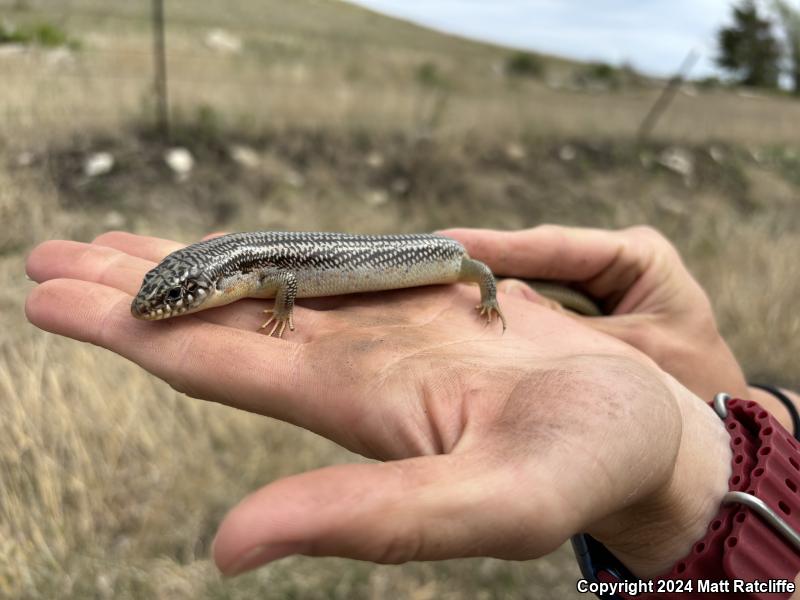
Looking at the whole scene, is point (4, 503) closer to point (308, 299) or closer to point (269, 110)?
point (308, 299)

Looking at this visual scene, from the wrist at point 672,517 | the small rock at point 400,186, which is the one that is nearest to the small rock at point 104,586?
the wrist at point 672,517

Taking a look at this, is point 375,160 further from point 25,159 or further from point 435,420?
point 435,420

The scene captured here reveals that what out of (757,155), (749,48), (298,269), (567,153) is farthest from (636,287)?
(749,48)

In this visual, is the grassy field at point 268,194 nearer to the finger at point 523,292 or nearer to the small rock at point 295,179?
the small rock at point 295,179

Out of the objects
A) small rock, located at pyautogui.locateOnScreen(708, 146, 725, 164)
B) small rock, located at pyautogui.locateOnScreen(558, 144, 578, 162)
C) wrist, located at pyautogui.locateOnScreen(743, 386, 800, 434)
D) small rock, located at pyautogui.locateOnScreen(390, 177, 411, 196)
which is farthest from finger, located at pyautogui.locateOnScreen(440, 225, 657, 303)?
small rock, located at pyautogui.locateOnScreen(708, 146, 725, 164)

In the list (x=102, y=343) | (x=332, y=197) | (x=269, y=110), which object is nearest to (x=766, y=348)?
(x=332, y=197)
